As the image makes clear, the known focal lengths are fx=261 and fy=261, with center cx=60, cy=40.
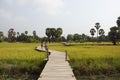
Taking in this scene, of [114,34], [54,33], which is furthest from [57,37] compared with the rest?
[114,34]

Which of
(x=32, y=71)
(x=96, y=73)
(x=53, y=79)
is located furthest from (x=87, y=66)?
(x=53, y=79)

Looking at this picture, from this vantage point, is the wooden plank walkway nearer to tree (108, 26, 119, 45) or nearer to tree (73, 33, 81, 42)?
tree (108, 26, 119, 45)

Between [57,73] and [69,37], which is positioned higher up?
[69,37]

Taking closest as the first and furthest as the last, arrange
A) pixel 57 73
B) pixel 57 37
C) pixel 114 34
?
1. pixel 57 73
2. pixel 114 34
3. pixel 57 37

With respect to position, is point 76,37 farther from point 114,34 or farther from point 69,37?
point 114,34

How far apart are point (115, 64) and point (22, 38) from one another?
9745 centimetres

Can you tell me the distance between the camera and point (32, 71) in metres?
18.1

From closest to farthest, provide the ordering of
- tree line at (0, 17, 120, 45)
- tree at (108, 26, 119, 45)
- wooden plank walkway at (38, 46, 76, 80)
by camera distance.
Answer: wooden plank walkway at (38, 46, 76, 80), tree at (108, 26, 119, 45), tree line at (0, 17, 120, 45)

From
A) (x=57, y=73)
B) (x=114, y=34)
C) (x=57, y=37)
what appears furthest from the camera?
(x=57, y=37)

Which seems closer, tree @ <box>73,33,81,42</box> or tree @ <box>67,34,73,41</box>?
tree @ <box>73,33,81,42</box>

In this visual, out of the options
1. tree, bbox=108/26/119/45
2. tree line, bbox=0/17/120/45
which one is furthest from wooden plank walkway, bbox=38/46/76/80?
tree line, bbox=0/17/120/45

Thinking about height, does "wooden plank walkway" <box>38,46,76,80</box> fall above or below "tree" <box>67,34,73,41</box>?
below

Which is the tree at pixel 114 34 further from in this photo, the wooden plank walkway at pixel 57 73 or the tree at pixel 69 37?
the wooden plank walkway at pixel 57 73

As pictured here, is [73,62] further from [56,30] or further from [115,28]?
[56,30]
